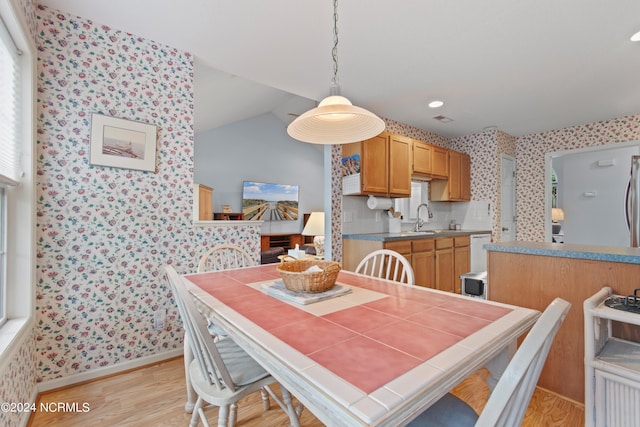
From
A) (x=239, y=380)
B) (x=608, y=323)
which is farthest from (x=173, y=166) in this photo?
(x=608, y=323)

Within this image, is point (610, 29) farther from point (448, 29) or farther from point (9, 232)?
point (9, 232)

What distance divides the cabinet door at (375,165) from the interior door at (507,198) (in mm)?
2186

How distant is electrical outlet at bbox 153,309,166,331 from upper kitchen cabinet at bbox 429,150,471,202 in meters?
3.91

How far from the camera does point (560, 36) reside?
208cm

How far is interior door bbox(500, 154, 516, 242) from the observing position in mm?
4461

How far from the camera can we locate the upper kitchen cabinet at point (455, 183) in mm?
4367

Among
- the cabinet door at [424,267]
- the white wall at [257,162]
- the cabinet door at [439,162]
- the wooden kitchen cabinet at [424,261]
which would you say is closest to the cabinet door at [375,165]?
the wooden kitchen cabinet at [424,261]

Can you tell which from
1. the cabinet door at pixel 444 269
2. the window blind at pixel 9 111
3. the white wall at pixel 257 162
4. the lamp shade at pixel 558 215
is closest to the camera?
the window blind at pixel 9 111

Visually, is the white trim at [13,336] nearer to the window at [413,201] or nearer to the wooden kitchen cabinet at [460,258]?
the window at [413,201]

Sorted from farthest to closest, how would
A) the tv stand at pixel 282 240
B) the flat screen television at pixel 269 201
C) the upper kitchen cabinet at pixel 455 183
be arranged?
the tv stand at pixel 282 240, the flat screen television at pixel 269 201, the upper kitchen cabinet at pixel 455 183

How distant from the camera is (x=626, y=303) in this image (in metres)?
1.30

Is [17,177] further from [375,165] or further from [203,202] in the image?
[203,202]

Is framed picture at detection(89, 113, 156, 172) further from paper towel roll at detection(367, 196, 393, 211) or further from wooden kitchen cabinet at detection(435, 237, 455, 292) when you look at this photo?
wooden kitchen cabinet at detection(435, 237, 455, 292)

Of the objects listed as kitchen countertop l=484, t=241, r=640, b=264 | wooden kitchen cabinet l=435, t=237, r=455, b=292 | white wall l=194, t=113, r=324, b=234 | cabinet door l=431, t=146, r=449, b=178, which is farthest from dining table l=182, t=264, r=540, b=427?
white wall l=194, t=113, r=324, b=234
